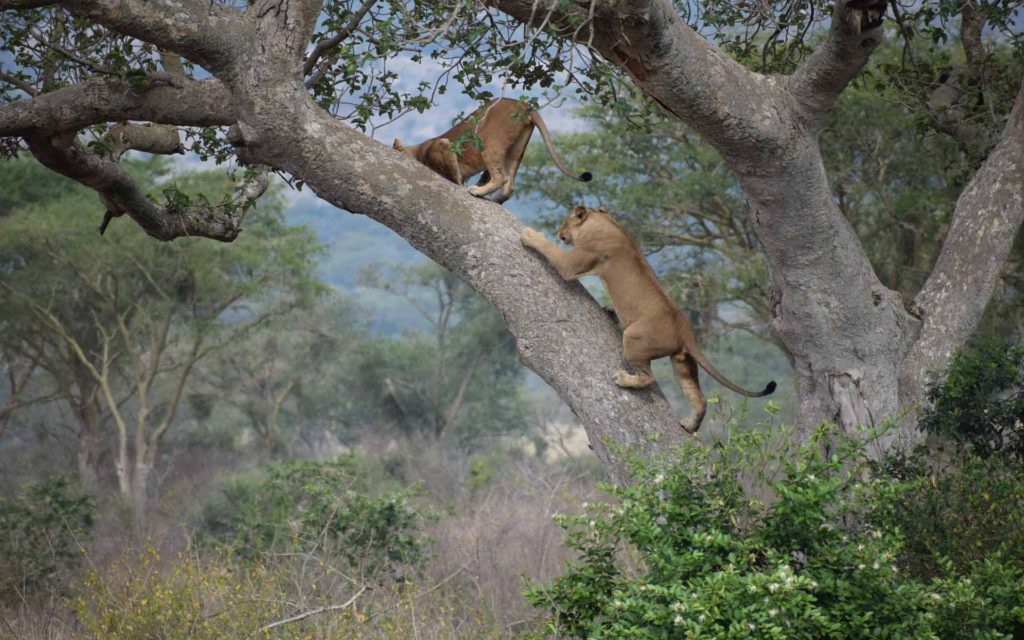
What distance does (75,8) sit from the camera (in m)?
5.02

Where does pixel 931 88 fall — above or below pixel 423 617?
above

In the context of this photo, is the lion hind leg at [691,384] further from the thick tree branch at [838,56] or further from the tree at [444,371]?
the tree at [444,371]

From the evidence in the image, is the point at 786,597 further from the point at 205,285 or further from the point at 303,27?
the point at 205,285

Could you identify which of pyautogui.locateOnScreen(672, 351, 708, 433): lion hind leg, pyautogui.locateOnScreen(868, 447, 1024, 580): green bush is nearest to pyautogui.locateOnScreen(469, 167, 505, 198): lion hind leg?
pyautogui.locateOnScreen(672, 351, 708, 433): lion hind leg

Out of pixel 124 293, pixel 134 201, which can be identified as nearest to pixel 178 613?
pixel 134 201

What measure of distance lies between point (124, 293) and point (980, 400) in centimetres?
1901

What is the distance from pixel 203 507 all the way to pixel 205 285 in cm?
448

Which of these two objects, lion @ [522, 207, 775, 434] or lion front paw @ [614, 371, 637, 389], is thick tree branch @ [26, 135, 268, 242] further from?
lion front paw @ [614, 371, 637, 389]

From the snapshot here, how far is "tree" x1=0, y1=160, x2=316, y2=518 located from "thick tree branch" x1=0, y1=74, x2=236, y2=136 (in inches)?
591

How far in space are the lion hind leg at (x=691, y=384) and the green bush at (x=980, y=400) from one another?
5.43 ft

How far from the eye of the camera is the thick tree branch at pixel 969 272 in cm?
680

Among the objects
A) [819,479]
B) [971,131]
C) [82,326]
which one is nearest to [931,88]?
[971,131]

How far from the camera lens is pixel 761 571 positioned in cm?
435

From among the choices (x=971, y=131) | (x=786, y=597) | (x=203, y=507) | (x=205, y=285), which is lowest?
(x=203, y=507)
